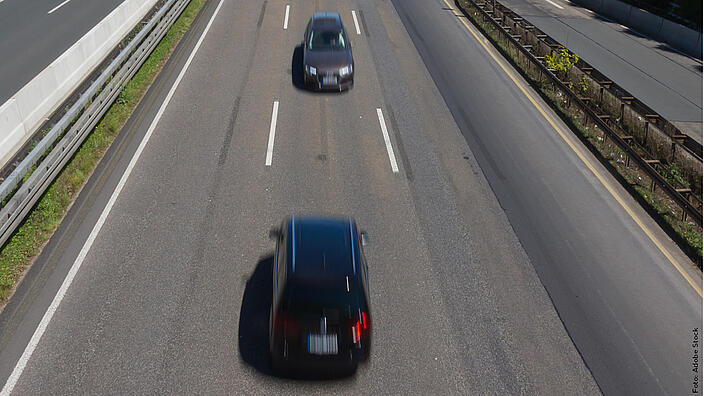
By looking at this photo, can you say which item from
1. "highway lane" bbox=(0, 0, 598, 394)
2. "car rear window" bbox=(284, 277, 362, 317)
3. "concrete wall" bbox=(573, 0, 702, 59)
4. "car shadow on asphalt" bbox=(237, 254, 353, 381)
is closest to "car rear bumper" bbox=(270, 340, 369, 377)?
"car shadow on asphalt" bbox=(237, 254, 353, 381)

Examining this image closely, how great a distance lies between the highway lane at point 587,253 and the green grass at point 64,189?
33.8ft

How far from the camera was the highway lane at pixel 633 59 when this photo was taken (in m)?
19.8

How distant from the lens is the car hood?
18125 millimetres

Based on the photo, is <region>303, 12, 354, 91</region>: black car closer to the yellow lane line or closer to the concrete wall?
the yellow lane line

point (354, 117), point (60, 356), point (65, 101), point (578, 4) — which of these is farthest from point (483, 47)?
point (60, 356)

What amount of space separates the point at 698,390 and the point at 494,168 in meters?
7.26

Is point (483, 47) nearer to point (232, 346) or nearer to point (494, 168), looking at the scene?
point (494, 168)

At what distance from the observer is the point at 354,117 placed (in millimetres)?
16859

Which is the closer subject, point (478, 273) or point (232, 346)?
point (232, 346)

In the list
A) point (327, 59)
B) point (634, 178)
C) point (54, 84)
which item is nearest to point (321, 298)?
point (634, 178)

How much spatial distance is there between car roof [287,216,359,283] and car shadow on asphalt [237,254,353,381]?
152 centimetres

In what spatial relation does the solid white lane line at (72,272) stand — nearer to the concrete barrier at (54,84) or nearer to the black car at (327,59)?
the concrete barrier at (54,84)

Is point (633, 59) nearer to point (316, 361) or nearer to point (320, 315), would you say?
point (320, 315)

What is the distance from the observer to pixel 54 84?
623 inches
